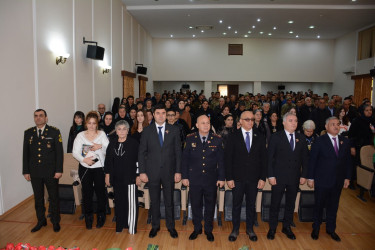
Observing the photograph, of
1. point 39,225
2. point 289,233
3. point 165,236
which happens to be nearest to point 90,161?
point 39,225

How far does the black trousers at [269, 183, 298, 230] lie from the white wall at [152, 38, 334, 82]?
14.3 meters

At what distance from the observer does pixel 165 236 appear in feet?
12.3

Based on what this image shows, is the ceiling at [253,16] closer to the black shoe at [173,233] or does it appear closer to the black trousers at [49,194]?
the black trousers at [49,194]

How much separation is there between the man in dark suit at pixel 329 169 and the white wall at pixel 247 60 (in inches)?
559

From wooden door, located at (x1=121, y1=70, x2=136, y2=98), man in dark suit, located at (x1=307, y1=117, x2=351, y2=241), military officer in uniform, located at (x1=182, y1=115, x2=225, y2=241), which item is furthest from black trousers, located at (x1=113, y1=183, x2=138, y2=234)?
wooden door, located at (x1=121, y1=70, x2=136, y2=98)

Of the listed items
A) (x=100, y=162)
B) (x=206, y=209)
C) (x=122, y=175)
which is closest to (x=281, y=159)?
(x=206, y=209)

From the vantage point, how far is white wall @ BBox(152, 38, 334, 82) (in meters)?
17.3

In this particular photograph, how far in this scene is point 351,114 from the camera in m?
7.65

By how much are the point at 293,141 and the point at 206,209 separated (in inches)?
55.5

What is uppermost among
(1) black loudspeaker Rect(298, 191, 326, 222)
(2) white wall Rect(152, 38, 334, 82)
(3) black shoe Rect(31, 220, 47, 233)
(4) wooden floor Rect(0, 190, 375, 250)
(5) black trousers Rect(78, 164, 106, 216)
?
(2) white wall Rect(152, 38, 334, 82)

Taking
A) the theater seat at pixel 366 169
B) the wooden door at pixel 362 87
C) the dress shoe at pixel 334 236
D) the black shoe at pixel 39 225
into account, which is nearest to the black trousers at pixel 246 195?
the dress shoe at pixel 334 236

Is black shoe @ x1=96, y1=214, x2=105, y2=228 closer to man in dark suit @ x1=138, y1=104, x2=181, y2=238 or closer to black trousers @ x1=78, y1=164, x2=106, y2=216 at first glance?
black trousers @ x1=78, y1=164, x2=106, y2=216

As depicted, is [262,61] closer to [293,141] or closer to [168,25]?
[168,25]

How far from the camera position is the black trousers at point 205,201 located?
3.54m
